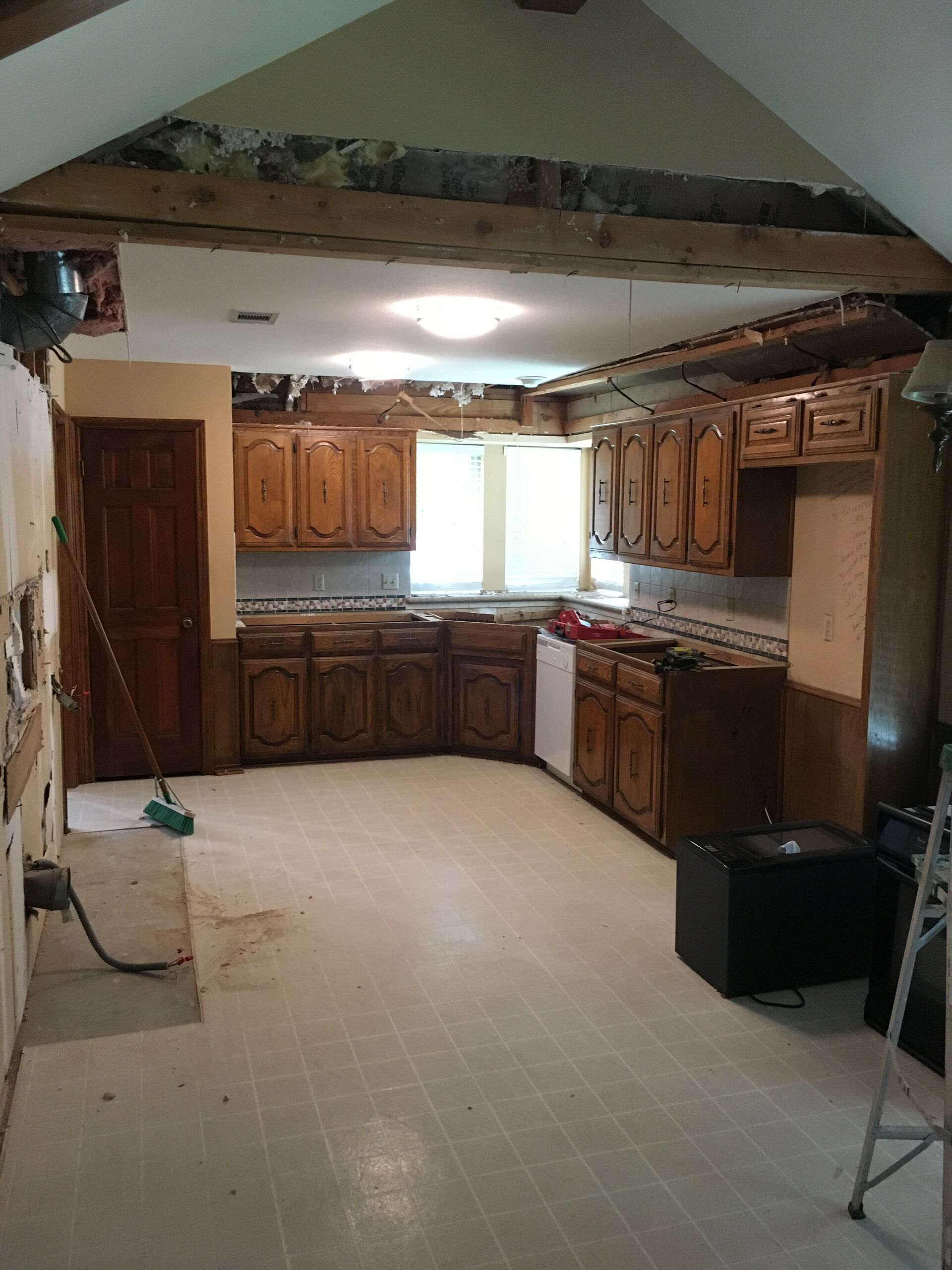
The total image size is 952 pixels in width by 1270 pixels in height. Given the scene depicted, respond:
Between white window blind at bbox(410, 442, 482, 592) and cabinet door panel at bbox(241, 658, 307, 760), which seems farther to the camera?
white window blind at bbox(410, 442, 482, 592)

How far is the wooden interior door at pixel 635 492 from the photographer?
16.6 feet

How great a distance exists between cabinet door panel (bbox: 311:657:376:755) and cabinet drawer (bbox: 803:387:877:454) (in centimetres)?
307

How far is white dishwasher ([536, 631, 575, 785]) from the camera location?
17.6 feet

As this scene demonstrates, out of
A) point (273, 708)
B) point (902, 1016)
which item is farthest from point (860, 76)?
point (273, 708)

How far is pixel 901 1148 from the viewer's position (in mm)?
2484

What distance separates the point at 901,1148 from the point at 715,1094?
0.47m

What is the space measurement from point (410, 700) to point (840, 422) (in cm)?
327

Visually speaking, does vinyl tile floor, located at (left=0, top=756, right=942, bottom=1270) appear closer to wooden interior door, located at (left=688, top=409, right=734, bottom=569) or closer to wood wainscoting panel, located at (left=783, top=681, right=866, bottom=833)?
wood wainscoting panel, located at (left=783, top=681, right=866, bottom=833)

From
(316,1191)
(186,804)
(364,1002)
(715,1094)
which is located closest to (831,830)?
(715,1094)

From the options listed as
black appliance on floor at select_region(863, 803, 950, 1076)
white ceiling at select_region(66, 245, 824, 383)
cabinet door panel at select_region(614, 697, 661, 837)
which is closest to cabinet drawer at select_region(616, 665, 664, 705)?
cabinet door panel at select_region(614, 697, 661, 837)

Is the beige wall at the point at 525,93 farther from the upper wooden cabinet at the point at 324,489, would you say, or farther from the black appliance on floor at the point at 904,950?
the upper wooden cabinet at the point at 324,489

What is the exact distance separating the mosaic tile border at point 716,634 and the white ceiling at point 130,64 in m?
3.13

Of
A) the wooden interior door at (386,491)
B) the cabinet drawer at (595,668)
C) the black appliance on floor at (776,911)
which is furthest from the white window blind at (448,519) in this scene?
the black appliance on floor at (776,911)

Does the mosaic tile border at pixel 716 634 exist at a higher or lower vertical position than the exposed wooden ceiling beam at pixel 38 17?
lower
